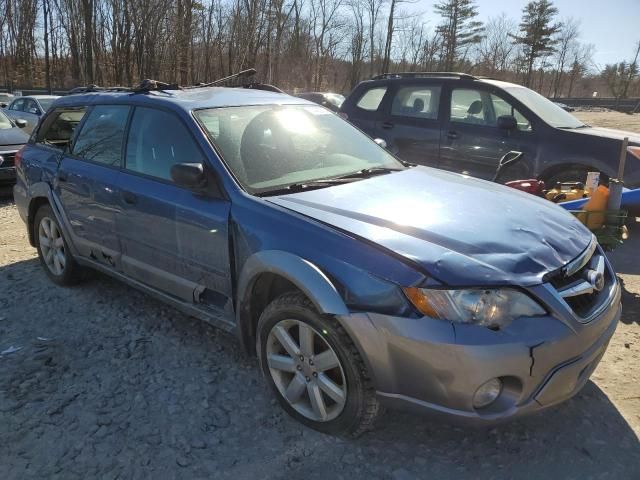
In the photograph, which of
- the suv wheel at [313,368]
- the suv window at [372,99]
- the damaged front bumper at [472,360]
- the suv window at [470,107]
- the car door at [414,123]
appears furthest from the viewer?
the suv window at [372,99]

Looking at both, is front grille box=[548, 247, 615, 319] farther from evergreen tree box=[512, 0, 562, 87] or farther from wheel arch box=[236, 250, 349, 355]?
evergreen tree box=[512, 0, 562, 87]

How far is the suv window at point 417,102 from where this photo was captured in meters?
7.06

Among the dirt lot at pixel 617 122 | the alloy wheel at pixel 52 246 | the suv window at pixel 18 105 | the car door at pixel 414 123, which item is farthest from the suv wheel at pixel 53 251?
the dirt lot at pixel 617 122

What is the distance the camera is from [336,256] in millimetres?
2348

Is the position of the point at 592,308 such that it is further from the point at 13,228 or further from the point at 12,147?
the point at 12,147

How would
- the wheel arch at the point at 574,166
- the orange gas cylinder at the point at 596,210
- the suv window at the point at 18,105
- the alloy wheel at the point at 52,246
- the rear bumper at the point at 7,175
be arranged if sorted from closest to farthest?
1. the orange gas cylinder at the point at 596,210
2. the alloy wheel at the point at 52,246
3. the wheel arch at the point at 574,166
4. the rear bumper at the point at 7,175
5. the suv window at the point at 18,105

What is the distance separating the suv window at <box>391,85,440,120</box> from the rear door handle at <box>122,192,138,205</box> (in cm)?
475

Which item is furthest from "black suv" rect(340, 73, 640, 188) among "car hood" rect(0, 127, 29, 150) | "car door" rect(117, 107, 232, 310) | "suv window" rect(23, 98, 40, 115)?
"suv window" rect(23, 98, 40, 115)

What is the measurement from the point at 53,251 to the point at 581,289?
13.7ft

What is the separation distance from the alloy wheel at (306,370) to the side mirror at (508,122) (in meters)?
4.80

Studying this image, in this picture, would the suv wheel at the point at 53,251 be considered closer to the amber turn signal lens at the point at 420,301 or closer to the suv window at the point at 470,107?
the amber turn signal lens at the point at 420,301

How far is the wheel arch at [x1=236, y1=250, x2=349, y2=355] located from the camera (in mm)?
2316

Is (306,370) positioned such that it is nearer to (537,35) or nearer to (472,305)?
(472,305)

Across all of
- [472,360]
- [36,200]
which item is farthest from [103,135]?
[472,360]
